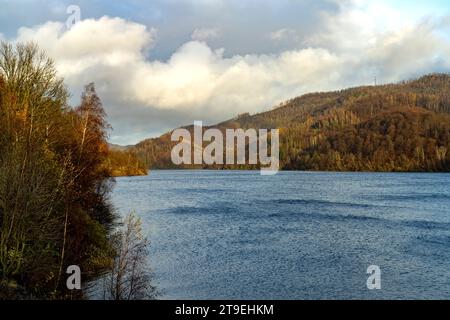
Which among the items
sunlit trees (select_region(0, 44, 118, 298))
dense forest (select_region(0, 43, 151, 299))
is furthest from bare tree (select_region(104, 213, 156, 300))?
sunlit trees (select_region(0, 44, 118, 298))

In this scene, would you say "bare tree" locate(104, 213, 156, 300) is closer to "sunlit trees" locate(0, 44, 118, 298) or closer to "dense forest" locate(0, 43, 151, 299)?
"dense forest" locate(0, 43, 151, 299)

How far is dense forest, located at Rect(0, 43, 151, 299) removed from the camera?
67.1 ft

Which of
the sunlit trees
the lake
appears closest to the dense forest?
the sunlit trees

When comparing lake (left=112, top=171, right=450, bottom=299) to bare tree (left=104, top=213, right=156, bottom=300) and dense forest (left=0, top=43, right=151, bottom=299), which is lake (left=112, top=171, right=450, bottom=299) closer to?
bare tree (left=104, top=213, right=156, bottom=300)

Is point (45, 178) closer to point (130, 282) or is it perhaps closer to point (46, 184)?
point (46, 184)

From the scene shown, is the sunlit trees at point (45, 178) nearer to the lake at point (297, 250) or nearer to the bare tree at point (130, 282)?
the bare tree at point (130, 282)

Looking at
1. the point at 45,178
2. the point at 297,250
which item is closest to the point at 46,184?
the point at 45,178

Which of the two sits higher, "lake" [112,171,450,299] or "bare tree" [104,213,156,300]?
"bare tree" [104,213,156,300]

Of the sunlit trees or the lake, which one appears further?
the lake

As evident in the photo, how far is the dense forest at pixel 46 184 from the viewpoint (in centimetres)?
2044

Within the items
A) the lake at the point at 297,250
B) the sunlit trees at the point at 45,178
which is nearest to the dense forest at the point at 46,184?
the sunlit trees at the point at 45,178
